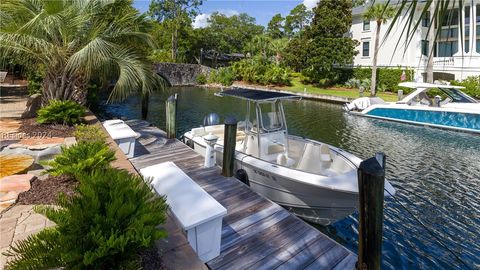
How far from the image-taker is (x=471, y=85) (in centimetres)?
2105

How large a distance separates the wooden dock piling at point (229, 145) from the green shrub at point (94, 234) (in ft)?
10.2

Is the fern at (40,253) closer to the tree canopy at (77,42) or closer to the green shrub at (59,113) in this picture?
the tree canopy at (77,42)

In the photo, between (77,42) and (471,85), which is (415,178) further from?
(471,85)

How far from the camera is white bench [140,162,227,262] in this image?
3.39m

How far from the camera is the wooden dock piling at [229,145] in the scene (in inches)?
234

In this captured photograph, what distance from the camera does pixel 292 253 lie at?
154 inches

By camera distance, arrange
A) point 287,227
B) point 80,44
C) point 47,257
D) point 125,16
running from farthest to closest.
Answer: point 125,16
point 80,44
point 287,227
point 47,257

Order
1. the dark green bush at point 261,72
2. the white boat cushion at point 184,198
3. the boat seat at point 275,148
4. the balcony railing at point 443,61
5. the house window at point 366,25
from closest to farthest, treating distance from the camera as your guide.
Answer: the white boat cushion at point 184,198
the boat seat at point 275,148
the balcony railing at point 443,61
the house window at point 366,25
the dark green bush at point 261,72

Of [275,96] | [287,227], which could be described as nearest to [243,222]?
[287,227]

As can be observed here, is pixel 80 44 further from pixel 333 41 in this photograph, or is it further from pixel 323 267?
pixel 333 41

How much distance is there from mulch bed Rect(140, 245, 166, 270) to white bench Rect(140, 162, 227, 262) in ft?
1.30

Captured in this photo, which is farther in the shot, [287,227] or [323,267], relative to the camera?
[287,227]

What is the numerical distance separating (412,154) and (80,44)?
39.7ft

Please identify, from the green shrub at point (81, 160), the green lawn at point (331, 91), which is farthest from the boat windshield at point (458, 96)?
the green shrub at point (81, 160)
